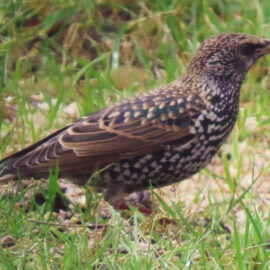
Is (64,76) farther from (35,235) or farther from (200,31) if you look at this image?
(35,235)

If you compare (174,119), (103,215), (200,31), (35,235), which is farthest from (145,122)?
(200,31)

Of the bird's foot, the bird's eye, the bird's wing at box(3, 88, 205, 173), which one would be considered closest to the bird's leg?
the bird's foot

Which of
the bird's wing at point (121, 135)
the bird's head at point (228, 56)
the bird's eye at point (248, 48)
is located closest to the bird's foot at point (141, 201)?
the bird's wing at point (121, 135)

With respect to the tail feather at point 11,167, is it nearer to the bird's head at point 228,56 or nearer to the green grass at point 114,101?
the green grass at point 114,101

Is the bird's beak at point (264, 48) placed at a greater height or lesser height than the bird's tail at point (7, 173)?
greater

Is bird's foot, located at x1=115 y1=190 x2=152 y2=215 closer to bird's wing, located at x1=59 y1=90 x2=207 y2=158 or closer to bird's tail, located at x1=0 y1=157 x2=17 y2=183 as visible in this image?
bird's wing, located at x1=59 y1=90 x2=207 y2=158

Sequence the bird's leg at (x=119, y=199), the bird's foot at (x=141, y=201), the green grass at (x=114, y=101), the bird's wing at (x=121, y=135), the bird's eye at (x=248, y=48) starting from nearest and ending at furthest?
the green grass at (x=114, y=101) → the bird's wing at (x=121, y=135) → the bird's leg at (x=119, y=199) → the bird's foot at (x=141, y=201) → the bird's eye at (x=248, y=48)
